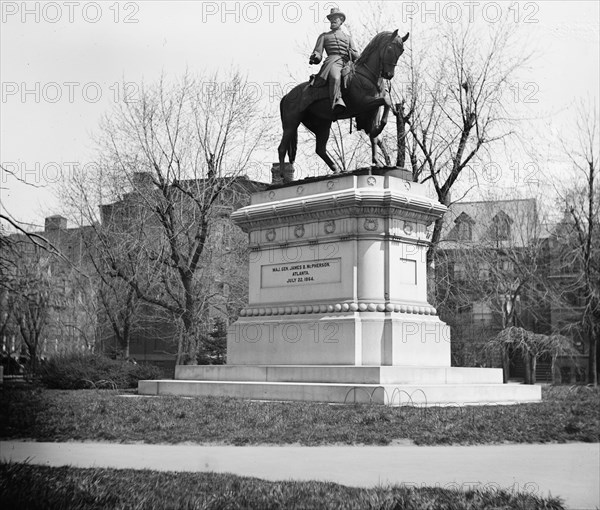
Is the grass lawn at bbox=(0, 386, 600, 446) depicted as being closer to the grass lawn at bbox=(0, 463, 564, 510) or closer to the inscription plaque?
the grass lawn at bbox=(0, 463, 564, 510)

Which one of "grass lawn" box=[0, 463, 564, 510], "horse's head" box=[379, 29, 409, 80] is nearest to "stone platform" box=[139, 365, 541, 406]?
"horse's head" box=[379, 29, 409, 80]

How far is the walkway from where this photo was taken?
8.40 m

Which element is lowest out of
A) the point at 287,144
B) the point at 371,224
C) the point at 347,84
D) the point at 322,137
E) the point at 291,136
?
the point at 371,224

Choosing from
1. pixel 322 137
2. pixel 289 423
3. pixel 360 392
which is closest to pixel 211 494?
pixel 289 423

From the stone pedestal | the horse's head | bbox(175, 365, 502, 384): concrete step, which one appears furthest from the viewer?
the horse's head

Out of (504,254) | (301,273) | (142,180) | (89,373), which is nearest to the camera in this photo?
(301,273)

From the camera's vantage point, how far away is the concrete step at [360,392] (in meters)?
15.5

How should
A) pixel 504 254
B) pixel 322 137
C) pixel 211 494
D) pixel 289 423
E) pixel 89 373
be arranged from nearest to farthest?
pixel 211 494, pixel 289 423, pixel 322 137, pixel 89 373, pixel 504 254

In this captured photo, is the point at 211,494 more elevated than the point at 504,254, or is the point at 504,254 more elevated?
the point at 504,254

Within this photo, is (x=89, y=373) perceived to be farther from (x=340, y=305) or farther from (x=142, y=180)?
(x=142, y=180)

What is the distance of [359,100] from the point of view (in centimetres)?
2002

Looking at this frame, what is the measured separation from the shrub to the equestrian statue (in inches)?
352

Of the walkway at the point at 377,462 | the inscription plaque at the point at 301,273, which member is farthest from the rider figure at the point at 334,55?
the walkway at the point at 377,462

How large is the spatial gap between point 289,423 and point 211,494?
5524mm
